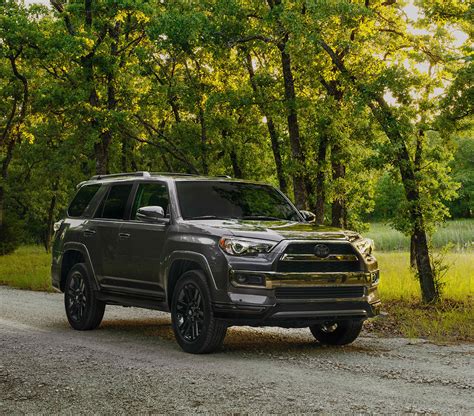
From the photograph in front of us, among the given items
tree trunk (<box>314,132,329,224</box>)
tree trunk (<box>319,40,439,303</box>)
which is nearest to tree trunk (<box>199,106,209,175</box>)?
tree trunk (<box>314,132,329,224</box>)

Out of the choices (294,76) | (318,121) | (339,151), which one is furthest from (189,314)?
(294,76)

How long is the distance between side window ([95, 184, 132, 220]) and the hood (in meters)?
1.76

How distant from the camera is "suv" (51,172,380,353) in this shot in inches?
346

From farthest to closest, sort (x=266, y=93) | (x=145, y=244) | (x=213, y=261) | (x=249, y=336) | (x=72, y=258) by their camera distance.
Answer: (x=266, y=93) → (x=72, y=258) → (x=249, y=336) → (x=145, y=244) → (x=213, y=261)

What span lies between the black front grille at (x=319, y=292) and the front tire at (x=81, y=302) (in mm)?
3571

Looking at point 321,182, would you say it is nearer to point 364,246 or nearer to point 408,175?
point 408,175

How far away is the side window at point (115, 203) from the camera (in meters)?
11.1

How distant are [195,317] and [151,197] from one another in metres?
2.05

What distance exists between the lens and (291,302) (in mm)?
8789

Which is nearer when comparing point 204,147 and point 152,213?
point 152,213

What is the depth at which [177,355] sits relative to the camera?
362 inches

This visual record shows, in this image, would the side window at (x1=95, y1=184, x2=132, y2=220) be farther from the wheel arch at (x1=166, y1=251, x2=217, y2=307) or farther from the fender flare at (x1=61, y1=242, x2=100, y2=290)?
the wheel arch at (x1=166, y1=251, x2=217, y2=307)

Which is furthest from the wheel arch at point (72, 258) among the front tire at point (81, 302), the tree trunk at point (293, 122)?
the tree trunk at point (293, 122)

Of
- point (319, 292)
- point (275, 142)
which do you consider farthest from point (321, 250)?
point (275, 142)
